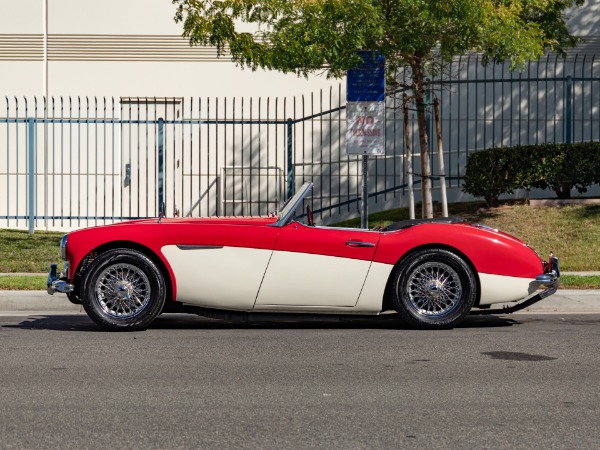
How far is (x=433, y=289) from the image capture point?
10.0 meters

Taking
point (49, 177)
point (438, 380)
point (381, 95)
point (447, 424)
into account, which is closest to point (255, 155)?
point (49, 177)

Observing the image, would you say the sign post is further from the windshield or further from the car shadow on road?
the windshield

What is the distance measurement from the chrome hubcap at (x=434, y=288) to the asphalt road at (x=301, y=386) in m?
0.27

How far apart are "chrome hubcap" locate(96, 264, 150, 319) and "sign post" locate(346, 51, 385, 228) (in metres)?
4.95

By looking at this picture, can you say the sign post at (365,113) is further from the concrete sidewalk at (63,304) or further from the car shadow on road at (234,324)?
the car shadow on road at (234,324)

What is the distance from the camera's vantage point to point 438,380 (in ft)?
24.7

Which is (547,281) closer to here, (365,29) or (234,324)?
(234,324)

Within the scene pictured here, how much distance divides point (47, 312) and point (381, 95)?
5.33m

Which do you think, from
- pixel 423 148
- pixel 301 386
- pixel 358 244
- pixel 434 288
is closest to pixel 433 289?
pixel 434 288

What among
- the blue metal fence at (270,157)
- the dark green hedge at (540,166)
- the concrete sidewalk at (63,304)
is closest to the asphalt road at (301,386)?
the concrete sidewalk at (63,304)

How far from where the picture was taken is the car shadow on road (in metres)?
10.6

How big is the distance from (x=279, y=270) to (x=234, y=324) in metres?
1.27

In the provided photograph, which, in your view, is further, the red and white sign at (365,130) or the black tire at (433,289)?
the red and white sign at (365,130)

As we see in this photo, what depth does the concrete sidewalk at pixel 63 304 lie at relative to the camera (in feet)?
40.0
